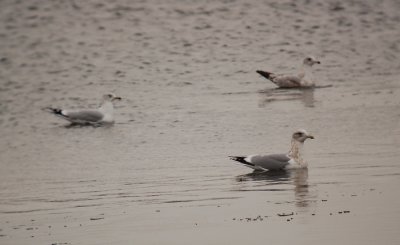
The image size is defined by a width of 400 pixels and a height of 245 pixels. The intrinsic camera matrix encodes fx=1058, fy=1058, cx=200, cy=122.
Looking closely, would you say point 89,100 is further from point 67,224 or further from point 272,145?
point 67,224

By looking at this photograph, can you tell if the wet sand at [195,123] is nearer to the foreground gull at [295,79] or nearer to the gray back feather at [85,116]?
the foreground gull at [295,79]

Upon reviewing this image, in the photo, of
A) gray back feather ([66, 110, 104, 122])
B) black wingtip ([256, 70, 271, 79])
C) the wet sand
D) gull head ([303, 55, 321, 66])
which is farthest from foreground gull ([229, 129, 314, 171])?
gull head ([303, 55, 321, 66])

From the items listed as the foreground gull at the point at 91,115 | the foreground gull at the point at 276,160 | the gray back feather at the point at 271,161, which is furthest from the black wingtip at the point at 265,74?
the gray back feather at the point at 271,161

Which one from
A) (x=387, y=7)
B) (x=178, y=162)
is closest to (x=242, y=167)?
(x=178, y=162)

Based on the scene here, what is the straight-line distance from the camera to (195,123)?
56.8ft

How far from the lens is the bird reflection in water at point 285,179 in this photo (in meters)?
11.3

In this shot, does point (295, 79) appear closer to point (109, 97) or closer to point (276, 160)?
point (109, 97)

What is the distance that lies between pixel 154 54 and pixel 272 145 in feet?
36.7

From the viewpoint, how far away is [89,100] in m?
21.3

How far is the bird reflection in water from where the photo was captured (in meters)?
11.3

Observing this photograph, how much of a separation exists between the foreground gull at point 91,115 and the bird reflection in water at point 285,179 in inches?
227

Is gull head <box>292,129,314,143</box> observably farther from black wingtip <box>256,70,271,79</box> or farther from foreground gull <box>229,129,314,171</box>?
black wingtip <box>256,70,271,79</box>

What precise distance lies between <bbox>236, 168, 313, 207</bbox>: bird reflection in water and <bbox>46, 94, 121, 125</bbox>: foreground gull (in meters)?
5.77

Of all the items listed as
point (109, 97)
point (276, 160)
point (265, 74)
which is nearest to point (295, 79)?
point (265, 74)
